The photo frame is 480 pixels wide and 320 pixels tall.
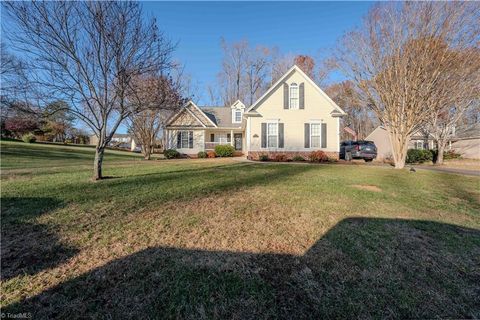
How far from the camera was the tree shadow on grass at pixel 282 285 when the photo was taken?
2193 millimetres

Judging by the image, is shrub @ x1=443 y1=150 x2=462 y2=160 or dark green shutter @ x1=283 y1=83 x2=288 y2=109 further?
shrub @ x1=443 y1=150 x2=462 y2=160

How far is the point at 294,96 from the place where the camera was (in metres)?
17.8

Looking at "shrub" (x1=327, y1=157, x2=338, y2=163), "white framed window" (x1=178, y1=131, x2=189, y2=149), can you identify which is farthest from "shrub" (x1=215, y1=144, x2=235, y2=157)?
"shrub" (x1=327, y1=157, x2=338, y2=163)

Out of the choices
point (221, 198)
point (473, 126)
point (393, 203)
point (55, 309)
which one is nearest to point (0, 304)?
point (55, 309)

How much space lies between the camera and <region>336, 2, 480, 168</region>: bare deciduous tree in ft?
36.9

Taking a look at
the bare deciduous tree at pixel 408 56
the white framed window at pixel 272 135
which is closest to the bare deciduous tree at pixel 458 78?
the bare deciduous tree at pixel 408 56

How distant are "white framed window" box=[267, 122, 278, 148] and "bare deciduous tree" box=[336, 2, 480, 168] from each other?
6.38 meters

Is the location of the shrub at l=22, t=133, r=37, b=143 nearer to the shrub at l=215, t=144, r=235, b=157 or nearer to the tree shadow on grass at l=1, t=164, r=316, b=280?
the shrub at l=215, t=144, r=235, b=157

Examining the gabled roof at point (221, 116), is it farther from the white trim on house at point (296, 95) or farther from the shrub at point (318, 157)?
the shrub at point (318, 157)

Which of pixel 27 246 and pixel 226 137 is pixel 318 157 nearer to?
pixel 226 137

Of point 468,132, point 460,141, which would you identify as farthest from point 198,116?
point 460,141

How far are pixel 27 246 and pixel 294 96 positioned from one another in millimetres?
17367

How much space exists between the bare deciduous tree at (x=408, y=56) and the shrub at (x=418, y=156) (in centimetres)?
1000

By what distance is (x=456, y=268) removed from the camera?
2971 mm
